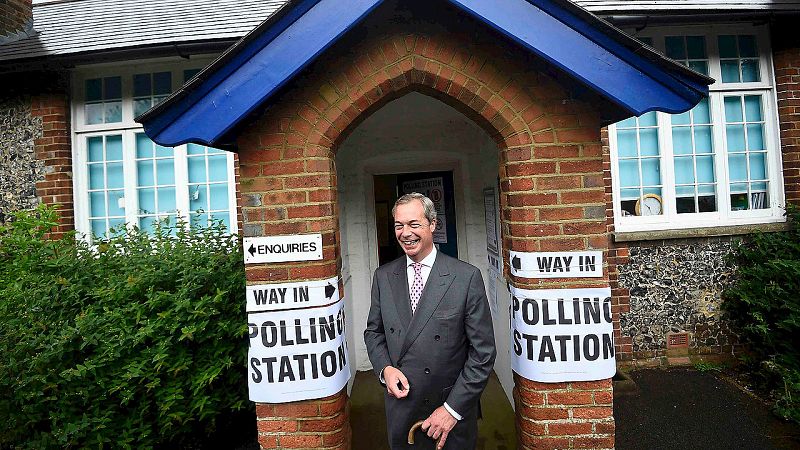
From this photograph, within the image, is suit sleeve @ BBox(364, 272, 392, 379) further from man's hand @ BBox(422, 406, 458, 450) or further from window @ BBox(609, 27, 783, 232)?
window @ BBox(609, 27, 783, 232)

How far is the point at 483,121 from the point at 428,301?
49.9 inches

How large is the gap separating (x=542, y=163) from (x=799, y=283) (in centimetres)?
374

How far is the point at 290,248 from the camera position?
2.84 m

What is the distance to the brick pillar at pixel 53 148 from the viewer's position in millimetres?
5930

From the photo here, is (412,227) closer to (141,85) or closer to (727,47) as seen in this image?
(141,85)

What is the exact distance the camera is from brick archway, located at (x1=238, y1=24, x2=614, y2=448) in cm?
279

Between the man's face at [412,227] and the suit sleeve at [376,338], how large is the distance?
350 mm

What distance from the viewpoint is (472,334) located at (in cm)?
233

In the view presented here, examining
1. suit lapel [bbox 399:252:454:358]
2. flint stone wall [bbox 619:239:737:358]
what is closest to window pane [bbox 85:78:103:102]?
suit lapel [bbox 399:252:454:358]

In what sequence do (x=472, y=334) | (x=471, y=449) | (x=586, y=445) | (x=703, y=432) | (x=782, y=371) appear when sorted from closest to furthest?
(x=472, y=334), (x=471, y=449), (x=586, y=445), (x=703, y=432), (x=782, y=371)

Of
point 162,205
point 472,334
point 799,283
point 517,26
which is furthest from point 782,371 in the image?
point 162,205

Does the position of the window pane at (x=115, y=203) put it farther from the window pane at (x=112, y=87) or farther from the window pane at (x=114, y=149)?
the window pane at (x=112, y=87)

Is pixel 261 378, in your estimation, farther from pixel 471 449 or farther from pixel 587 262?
pixel 587 262

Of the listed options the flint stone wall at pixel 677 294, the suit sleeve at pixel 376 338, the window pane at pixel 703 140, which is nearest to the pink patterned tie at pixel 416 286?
the suit sleeve at pixel 376 338
